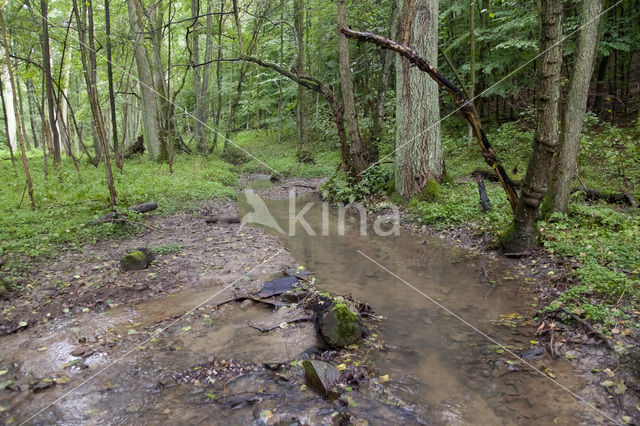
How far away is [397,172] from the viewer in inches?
378

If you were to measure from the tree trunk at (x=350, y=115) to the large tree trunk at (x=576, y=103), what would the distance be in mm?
5647

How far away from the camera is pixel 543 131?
5.21 meters

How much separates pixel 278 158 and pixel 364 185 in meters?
11.0

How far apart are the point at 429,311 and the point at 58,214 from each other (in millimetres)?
7934

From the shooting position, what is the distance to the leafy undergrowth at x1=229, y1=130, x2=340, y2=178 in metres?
16.8

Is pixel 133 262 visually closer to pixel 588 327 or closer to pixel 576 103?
pixel 588 327

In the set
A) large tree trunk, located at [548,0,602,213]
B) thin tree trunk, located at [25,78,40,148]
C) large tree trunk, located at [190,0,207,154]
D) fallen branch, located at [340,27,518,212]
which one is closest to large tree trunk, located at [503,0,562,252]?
fallen branch, located at [340,27,518,212]

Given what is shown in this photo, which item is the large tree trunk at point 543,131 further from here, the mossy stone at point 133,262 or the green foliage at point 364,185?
the mossy stone at point 133,262

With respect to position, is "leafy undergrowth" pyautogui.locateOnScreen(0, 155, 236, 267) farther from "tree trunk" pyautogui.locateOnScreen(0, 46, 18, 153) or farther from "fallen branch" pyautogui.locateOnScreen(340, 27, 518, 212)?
"fallen branch" pyautogui.locateOnScreen(340, 27, 518, 212)

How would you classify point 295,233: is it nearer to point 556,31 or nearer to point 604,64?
point 556,31

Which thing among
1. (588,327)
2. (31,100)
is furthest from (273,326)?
(31,100)

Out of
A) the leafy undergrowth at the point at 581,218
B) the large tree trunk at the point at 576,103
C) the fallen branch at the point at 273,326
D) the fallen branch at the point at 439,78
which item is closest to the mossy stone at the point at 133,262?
the fallen branch at the point at 273,326

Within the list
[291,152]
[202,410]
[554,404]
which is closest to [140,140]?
[291,152]

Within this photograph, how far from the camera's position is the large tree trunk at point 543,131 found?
16.0 feet
